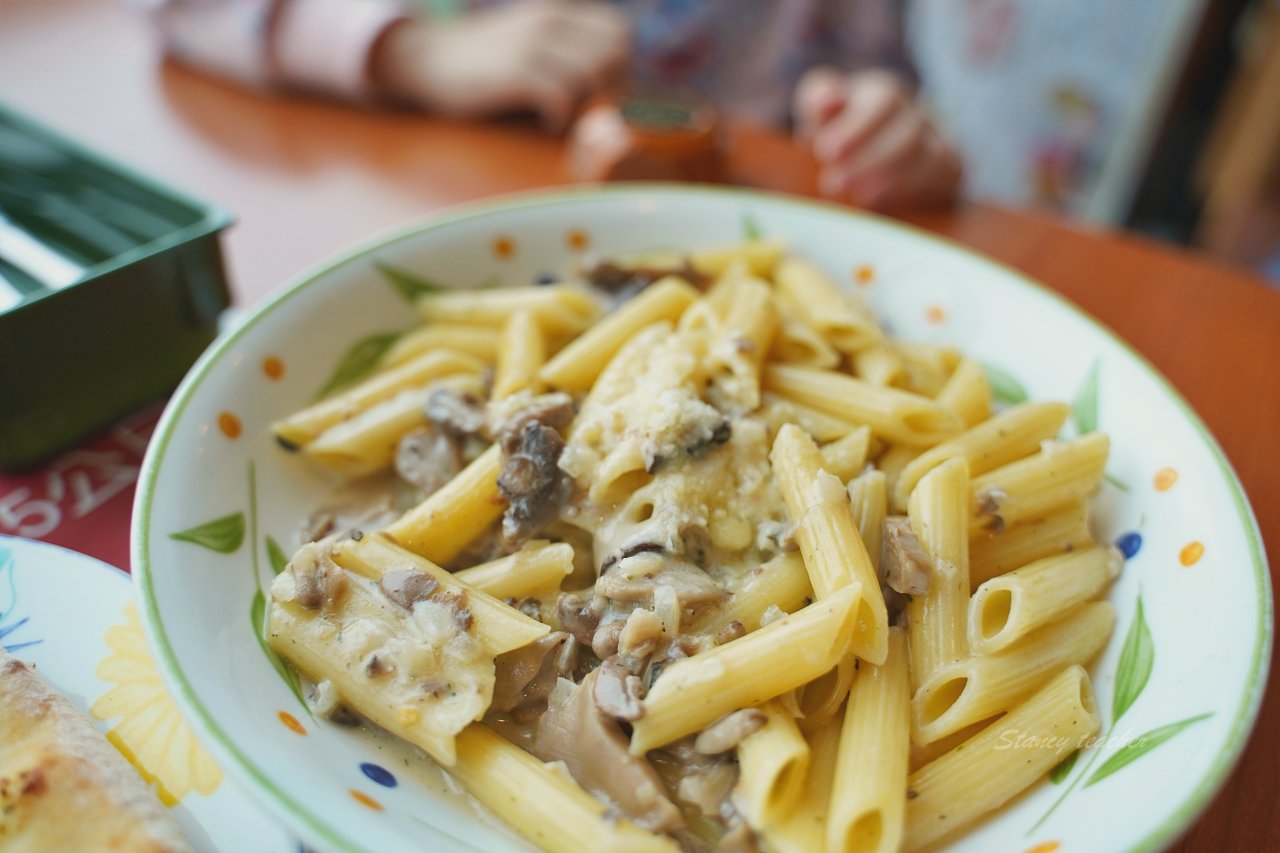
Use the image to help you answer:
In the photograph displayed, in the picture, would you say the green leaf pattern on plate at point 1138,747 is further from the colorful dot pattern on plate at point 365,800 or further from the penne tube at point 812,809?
the colorful dot pattern on plate at point 365,800

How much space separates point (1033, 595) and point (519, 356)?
93cm

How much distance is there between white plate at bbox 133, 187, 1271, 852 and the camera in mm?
1044

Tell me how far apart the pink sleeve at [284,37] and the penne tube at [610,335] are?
60.8 inches

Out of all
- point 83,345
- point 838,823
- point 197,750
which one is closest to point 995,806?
point 838,823

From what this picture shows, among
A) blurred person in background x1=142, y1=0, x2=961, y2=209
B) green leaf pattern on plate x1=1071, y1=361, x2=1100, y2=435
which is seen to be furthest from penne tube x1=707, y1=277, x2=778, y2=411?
blurred person in background x1=142, y1=0, x2=961, y2=209

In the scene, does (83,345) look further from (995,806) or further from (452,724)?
(995,806)

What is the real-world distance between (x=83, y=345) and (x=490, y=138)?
1483 millimetres

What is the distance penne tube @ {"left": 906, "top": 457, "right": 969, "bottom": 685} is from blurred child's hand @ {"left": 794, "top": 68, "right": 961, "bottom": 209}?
4.05 feet

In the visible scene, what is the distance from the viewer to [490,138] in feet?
9.14

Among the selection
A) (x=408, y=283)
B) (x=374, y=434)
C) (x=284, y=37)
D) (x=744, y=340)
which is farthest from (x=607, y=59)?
(x=374, y=434)

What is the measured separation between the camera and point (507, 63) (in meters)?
2.82

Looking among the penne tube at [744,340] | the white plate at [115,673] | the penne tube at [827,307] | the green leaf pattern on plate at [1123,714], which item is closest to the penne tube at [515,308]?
the penne tube at [744,340]

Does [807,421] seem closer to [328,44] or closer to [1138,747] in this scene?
[1138,747]

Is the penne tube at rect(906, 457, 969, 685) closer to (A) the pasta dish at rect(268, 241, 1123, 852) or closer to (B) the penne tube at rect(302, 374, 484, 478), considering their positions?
(A) the pasta dish at rect(268, 241, 1123, 852)
